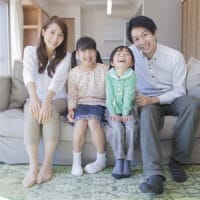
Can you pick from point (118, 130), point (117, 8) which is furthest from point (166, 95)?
point (117, 8)

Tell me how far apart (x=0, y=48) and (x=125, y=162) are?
471cm

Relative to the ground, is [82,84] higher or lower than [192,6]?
lower

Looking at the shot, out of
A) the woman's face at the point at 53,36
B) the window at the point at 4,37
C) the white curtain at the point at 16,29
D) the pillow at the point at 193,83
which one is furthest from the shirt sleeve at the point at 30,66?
the window at the point at 4,37

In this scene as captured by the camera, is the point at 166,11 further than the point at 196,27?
Yes

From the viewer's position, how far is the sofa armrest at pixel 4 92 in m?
2.47

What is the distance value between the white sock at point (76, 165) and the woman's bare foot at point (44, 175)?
159mm

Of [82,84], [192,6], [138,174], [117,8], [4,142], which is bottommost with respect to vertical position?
[138,174]

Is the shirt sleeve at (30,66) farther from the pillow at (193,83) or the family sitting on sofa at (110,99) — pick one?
the pillow at (193,83)

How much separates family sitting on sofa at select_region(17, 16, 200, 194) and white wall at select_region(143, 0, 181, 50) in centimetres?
427

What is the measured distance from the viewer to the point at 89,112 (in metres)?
2.09

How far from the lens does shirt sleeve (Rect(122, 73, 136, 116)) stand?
6.68 feet

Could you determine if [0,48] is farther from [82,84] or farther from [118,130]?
[118,130]

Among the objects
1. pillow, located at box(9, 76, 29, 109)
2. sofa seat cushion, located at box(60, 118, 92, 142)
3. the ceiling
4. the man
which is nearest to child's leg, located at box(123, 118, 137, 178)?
the man

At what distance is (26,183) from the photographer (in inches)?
71.6
